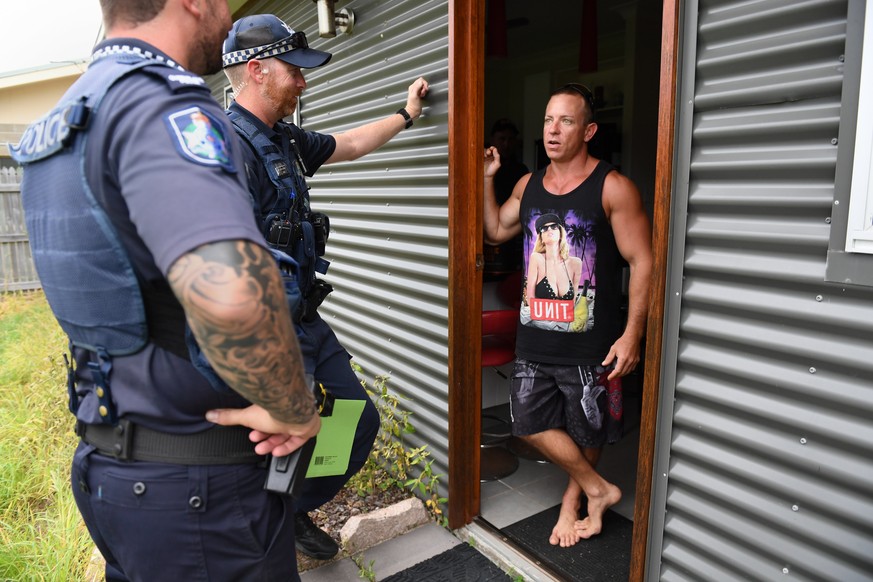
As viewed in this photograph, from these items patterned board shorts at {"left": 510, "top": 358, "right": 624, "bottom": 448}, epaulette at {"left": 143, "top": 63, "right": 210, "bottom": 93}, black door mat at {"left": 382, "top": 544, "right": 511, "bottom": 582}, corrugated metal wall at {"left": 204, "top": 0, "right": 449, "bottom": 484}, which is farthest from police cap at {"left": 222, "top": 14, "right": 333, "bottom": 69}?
black door mat at {"left": 382, "top": 544, "right": 511, "bottom": 582}

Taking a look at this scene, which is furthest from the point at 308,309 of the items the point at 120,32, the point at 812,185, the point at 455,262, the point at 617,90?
the point at 617,90

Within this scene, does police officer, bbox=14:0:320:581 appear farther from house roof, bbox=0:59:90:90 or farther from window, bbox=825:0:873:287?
house roof, bbox=0:59:90:90

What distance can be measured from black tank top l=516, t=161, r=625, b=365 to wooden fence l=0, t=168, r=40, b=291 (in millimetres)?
10982

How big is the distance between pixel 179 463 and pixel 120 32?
1008mm

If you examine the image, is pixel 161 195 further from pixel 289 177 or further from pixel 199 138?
pixel 289 177

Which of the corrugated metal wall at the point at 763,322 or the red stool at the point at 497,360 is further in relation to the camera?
the red stool at the point at 497,360

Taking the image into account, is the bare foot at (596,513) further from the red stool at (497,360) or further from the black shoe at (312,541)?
the black shoe at (312,541)

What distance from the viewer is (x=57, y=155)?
1.32m

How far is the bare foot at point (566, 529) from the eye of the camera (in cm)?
296

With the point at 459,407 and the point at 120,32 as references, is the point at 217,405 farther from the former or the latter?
the point at 459,407

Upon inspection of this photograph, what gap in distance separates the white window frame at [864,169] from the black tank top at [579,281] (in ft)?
4.40

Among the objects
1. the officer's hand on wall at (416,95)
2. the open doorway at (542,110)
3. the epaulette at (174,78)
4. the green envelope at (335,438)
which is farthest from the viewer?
the open doorway at (542,110)

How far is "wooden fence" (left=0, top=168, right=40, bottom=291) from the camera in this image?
431 inches

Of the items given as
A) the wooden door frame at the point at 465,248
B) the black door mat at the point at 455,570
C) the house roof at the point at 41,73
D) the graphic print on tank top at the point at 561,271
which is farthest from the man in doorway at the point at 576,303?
the house roof at the point at 41,73
